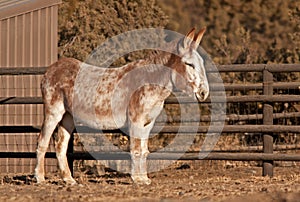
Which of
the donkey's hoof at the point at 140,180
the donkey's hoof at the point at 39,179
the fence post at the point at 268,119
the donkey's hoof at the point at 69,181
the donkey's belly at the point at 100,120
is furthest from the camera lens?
the fence post at the point at 268,119

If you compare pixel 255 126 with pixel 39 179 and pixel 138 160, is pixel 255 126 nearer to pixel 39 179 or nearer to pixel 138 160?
pixel 138 160

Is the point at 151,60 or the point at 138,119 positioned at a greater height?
the point at 151,60

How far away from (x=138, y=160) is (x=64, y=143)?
1.31 metres

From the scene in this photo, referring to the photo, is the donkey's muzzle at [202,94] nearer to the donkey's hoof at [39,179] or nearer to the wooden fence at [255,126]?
the wooden fence at [255,126]

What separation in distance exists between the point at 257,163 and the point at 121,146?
2.70 metres

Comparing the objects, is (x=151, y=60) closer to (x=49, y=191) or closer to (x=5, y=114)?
(x=49, y=191)

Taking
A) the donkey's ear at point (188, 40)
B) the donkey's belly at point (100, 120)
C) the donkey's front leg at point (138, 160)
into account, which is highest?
the donkey's ear at point (188, 40)

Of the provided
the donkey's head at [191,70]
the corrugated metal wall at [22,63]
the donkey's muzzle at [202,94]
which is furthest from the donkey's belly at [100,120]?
the corrugated metal wall at [22,63]

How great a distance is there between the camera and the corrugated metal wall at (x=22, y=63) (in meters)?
13.8

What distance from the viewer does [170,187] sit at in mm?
10242

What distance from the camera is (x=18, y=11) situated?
13828 millimetres

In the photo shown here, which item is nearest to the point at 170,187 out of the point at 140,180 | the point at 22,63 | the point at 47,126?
the point at 140,180

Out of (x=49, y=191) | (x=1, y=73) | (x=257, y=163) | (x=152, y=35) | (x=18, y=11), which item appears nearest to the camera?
(x=49, y=191)

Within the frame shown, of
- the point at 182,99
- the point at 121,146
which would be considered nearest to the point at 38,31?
the point at 121,146
